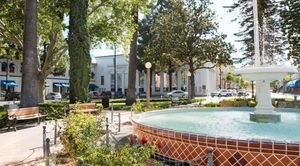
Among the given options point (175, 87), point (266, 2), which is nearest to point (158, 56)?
point (266, 2)

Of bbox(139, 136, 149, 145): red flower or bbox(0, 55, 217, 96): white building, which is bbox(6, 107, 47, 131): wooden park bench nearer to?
bbox(139, 136, 149, 145): red flower

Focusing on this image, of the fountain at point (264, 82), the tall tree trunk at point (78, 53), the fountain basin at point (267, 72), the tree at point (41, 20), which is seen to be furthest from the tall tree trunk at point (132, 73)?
the fountain basin at point (267, 72)

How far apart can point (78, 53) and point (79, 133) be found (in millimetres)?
12687

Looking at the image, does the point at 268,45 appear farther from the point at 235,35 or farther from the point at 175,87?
the point at 175,87

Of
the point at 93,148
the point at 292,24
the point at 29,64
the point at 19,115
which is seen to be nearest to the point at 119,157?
the point at 93,148

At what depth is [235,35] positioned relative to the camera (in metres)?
39.1

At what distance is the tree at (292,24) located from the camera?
86.2 ft

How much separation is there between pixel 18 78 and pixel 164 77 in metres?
29.7

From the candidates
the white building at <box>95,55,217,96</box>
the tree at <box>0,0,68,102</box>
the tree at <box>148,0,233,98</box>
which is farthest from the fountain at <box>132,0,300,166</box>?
the white building at <box>95,55,217,96</box>

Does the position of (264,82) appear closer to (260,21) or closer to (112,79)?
(260,21)

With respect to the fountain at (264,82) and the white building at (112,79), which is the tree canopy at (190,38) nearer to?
the white building at (112,79)

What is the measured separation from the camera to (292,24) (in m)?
26.5

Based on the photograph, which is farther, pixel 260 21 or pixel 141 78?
pixel 141 78

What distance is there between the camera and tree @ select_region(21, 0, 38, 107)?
17844mm
